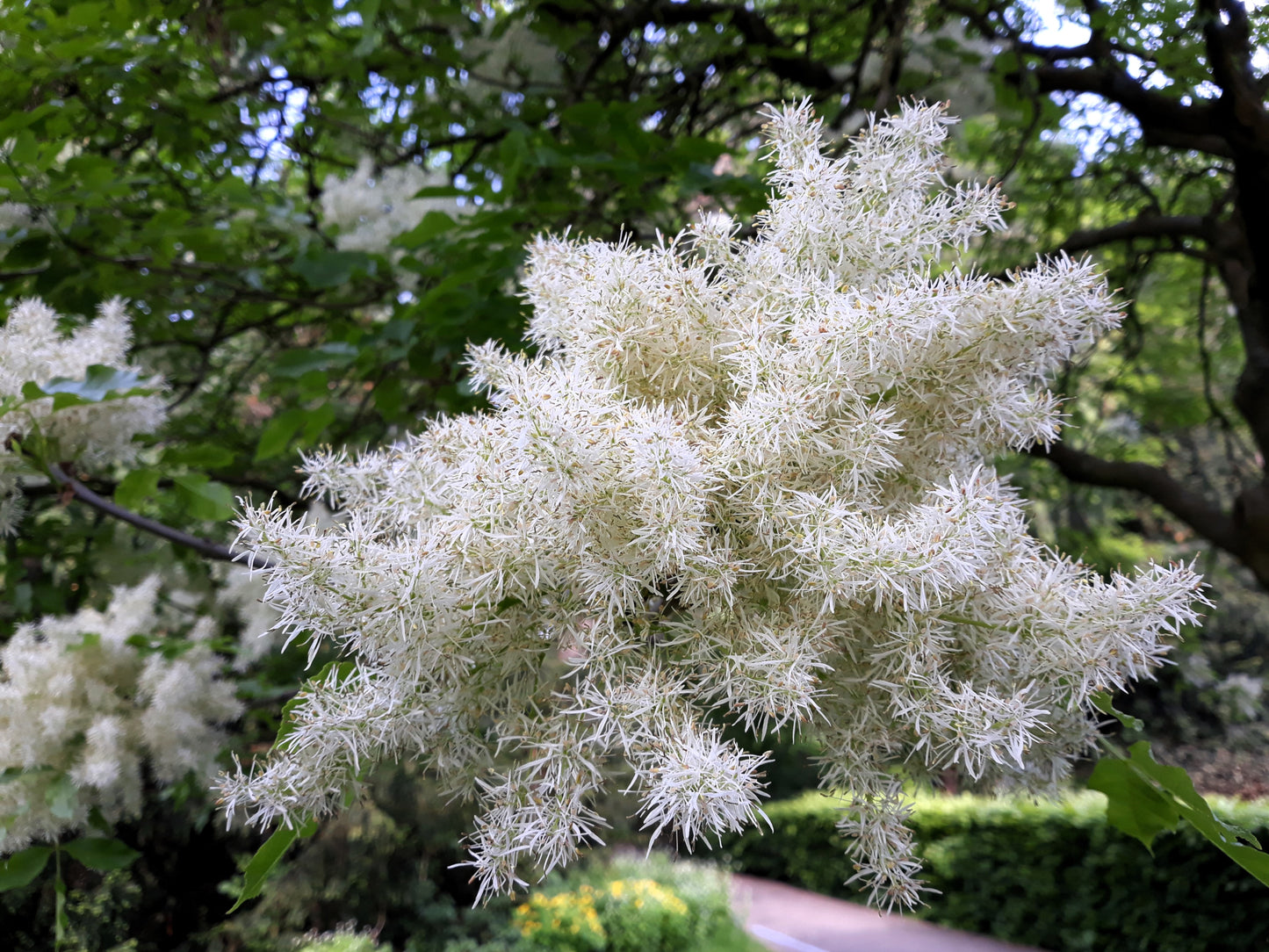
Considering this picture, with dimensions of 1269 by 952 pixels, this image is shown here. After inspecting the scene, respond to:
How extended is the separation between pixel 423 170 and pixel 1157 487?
3.15 meters

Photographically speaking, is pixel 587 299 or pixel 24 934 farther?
pixel 24 934

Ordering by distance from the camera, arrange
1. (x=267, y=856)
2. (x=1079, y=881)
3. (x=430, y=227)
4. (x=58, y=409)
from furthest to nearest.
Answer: (x=1079, y=881)
(x=430, y=227)
(x=58, y=409)
(x=267, y=856)

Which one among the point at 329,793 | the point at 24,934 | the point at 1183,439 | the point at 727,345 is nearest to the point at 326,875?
the point at 24,934

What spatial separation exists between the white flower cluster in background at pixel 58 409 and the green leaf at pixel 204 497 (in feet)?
0.41

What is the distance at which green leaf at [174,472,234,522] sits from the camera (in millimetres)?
1469

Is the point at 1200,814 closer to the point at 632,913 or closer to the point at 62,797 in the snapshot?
the point at 62,797

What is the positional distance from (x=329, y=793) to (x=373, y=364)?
1613mm

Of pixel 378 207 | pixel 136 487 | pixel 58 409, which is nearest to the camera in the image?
pixel 58 409

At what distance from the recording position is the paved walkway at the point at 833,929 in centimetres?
802

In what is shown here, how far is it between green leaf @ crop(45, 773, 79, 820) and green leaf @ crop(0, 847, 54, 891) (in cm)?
6

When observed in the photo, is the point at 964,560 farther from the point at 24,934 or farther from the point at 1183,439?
the point at 1183,439

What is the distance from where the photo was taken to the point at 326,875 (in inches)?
207

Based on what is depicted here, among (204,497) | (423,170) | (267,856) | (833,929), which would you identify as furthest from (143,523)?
(833,929)

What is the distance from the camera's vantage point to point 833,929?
8820 millimetres
